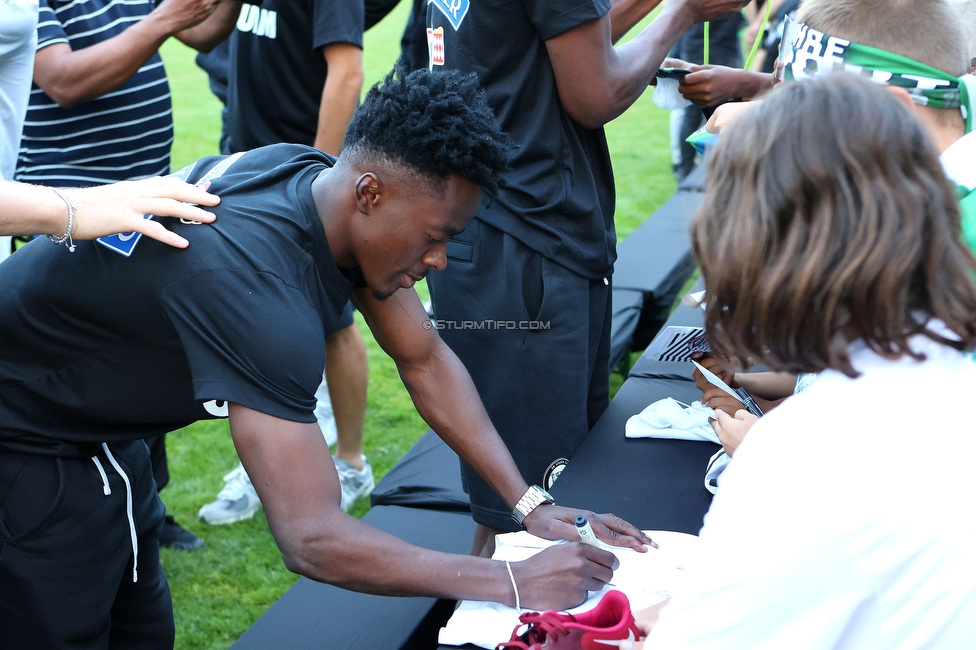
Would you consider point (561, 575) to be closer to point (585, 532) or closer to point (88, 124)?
point (585, 532)

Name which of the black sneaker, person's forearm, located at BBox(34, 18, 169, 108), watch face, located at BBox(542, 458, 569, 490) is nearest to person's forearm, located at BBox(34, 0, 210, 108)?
person's forearm, located at BBox(34, 18, 169, 108)

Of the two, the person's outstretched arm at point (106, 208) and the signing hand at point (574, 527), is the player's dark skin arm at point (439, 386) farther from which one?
the person's outstretched arm at point (106, 208)

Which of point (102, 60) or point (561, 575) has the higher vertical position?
point (102, 60)

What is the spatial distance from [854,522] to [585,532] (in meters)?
0.90

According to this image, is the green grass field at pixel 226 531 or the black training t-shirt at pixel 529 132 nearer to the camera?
the black training t-shirt at pixel 529 132

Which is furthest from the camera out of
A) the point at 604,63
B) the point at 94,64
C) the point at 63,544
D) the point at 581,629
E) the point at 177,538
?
the point at 177,538

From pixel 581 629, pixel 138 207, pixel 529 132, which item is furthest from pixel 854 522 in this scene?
pixel 529 132

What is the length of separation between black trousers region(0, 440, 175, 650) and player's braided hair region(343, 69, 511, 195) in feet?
2.68

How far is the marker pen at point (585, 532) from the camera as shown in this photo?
1.71 metres

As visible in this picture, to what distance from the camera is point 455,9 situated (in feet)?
7.27

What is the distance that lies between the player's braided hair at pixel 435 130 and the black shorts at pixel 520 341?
1.98 ft

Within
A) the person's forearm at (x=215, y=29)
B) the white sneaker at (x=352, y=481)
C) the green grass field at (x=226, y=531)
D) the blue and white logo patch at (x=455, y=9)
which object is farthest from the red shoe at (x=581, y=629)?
the person's forearm at (x=215, y=29)

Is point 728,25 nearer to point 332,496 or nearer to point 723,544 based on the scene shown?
point 332,496

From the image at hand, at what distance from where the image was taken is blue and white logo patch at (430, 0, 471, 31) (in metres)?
2.19
